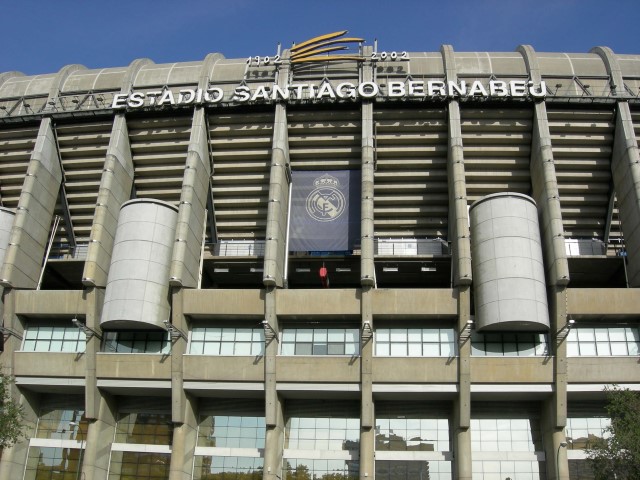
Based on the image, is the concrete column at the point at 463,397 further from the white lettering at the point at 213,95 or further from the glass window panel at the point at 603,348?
the white lettering at the point at 213,95

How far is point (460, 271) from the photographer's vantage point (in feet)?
136

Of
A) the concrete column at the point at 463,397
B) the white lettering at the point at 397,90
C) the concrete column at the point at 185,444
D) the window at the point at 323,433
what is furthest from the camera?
the white lettering at the point at 397,90

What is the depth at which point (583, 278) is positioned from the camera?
162ft

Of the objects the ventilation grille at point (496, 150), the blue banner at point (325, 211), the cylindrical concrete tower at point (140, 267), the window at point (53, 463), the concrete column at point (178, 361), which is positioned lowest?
the window at point (53, 463)

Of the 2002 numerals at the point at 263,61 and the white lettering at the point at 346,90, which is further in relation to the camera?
the 2002 numerals at the point at 263,61

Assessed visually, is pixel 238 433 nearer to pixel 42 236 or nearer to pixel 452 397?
pixel 452 397

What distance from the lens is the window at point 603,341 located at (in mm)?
42250

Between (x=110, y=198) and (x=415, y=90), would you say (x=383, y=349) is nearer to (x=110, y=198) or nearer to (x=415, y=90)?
(x=415, y=90)

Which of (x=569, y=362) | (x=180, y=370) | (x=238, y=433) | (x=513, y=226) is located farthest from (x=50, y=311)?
(x=569, y=362)

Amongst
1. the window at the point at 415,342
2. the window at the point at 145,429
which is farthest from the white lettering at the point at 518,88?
the window at the point at 145,429

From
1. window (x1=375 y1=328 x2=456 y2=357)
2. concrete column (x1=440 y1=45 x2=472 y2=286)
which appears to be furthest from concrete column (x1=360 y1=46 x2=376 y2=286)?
concrete column (x1=440 y1=45 x2=472 y2=286)

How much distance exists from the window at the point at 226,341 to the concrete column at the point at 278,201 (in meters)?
4.26

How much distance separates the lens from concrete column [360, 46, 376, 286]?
42.5m

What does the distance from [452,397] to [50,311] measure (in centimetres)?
2852
